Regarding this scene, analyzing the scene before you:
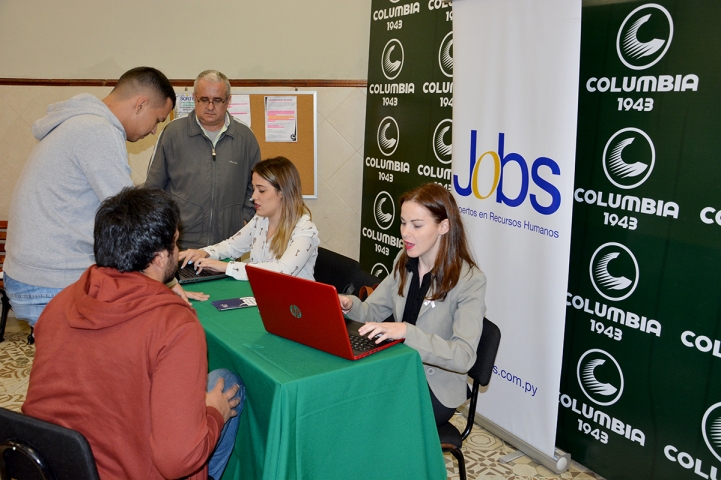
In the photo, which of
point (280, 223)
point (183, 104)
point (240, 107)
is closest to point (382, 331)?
point (280, 223)

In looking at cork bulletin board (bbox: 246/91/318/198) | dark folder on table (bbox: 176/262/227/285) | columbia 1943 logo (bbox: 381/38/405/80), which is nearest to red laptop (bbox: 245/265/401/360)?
dark folder on table (bbox: 176/262/227/285)

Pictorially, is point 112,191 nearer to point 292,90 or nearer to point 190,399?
point 190,399

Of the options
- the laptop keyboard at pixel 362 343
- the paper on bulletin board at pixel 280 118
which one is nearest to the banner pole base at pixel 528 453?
the laptop keyboard at pixel 362 343

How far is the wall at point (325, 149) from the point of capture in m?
4.61

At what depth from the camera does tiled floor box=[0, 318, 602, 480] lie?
9.16 feet

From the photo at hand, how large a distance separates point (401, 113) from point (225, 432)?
268cm

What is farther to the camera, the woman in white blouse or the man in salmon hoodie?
the woman in white blouse

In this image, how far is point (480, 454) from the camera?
2965 mm

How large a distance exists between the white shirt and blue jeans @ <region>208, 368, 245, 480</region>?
692 millimetres

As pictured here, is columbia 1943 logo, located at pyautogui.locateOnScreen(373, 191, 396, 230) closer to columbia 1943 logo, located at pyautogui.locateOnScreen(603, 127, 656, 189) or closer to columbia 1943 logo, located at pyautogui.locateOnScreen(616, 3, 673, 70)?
columbia 1943 logo, located at pyautogui.locateOnScreen(603, 127, 656, 189)

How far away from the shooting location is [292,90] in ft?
15.3

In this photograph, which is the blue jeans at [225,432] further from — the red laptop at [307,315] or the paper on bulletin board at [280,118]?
the paper on bulletin board at [280,118]

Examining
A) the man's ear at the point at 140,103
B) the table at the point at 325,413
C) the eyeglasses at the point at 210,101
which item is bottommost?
the table at the point at 325,413

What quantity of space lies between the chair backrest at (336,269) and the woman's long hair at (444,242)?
570 mm
